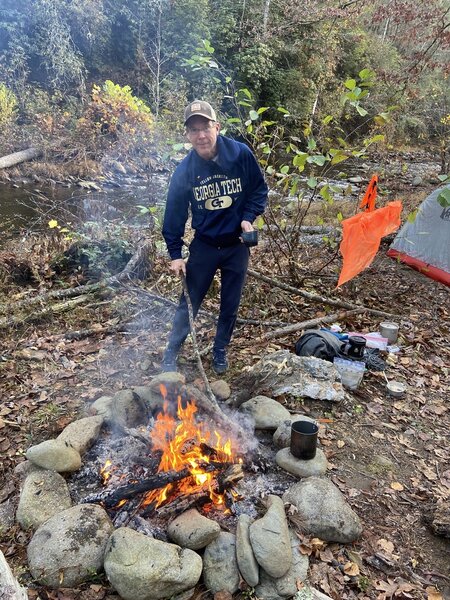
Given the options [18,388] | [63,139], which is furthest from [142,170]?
[18,388]

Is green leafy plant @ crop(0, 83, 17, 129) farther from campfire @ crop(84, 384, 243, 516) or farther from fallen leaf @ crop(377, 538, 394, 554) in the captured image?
fallen leaf @ crop(377, 538, 394, 554)

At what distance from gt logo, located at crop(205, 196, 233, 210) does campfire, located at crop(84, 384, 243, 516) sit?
181 centimetres

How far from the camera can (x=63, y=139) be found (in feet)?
49.8

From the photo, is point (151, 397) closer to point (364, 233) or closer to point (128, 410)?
point (128, 410)

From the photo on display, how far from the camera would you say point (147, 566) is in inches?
94.3

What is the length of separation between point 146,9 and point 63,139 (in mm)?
8150

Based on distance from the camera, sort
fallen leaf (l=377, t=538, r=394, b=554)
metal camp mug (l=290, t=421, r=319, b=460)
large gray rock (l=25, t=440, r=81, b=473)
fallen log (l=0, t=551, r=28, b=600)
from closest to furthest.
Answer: fallen log (l=0, t=551, r=28, b=600) → fallen leaf (l=377, t=538, r=394, b=554) → large gray rock (l=25, t=440, r=81, b=473) → metal camp mug (l=290, t=421, r=319, b=460)

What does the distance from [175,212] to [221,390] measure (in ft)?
5.53

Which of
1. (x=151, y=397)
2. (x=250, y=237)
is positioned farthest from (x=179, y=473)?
(x=250, y=237)

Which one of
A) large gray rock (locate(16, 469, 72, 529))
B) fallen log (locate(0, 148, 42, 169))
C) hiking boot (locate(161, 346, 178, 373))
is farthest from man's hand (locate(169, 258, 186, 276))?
fallen log (locate(0, 148, 42, 169))

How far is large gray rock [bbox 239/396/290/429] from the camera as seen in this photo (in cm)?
376

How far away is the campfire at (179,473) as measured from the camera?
291cm

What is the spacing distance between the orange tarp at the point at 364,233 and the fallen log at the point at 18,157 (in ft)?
38.8

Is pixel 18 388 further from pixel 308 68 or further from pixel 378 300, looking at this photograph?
pixel 308 68
